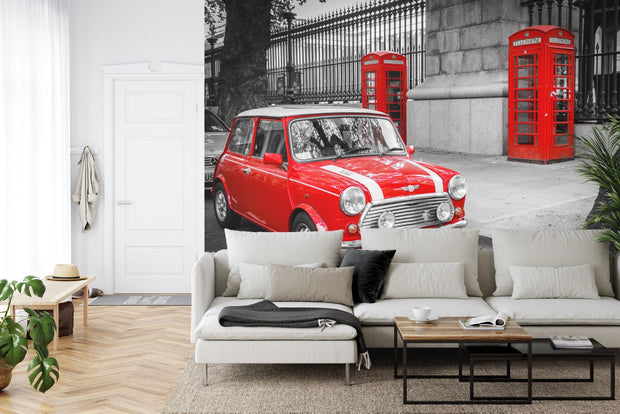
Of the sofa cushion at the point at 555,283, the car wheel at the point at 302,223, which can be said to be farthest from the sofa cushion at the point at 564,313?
the car wheel at the point at 302,223

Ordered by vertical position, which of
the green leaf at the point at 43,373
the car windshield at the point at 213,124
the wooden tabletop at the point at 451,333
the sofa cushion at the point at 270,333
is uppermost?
the car windshield at the point at 213,124

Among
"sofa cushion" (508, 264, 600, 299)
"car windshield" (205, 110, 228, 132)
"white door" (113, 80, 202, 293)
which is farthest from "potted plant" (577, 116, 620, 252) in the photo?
"white door" (113, 80, 202, 293)

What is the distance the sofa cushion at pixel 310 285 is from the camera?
4582mm

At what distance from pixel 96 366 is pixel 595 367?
129 inches

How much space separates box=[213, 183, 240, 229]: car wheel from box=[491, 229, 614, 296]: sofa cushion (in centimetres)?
237

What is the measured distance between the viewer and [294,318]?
4.12m

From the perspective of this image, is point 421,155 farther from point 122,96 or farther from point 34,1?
point 34,1

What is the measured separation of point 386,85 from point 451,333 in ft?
8.70

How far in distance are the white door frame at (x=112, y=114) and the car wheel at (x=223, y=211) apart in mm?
204

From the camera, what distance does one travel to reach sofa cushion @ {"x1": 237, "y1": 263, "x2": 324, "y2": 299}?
4.72m

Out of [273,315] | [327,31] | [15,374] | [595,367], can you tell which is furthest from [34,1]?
[595,367]

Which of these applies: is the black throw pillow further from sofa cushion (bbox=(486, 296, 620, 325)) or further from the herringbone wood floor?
the herringbone wood floor

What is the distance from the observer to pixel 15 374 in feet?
14.3

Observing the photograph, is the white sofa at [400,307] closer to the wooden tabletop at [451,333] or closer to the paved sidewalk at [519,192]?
the wooden tabletop at [451,333]
